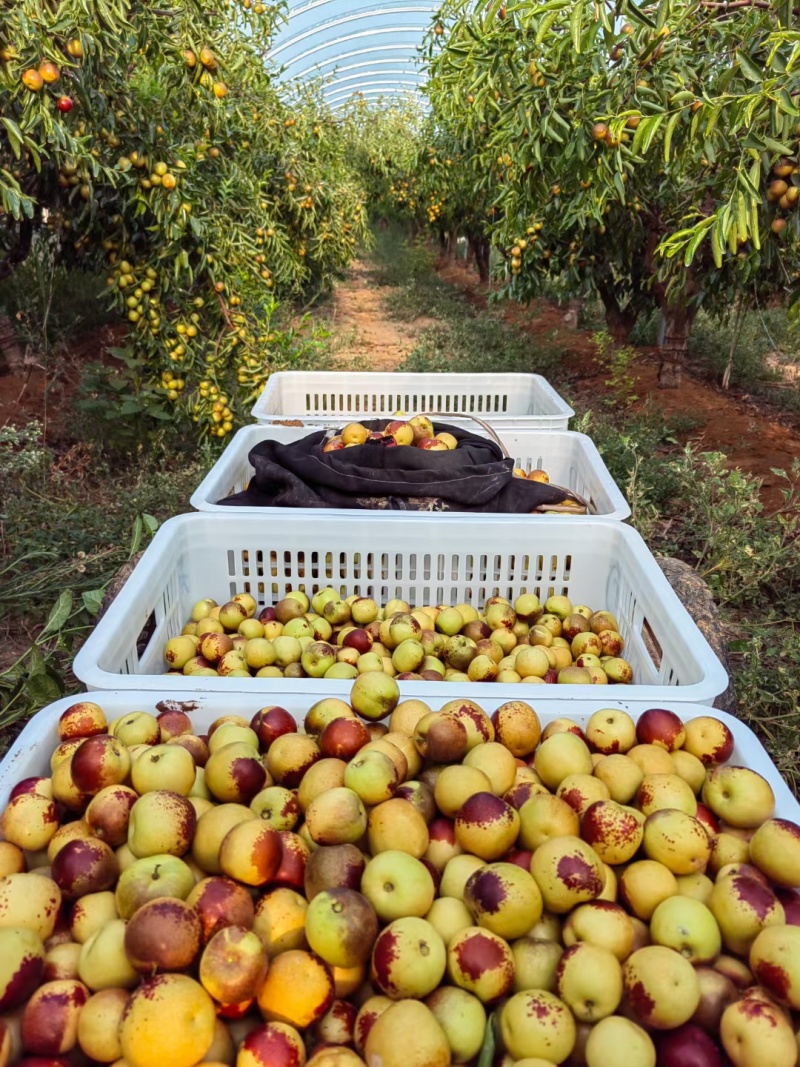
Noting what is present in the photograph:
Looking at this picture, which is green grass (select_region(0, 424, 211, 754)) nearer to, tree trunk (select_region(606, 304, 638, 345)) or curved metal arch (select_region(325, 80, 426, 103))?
tree trunk (select_region(606, 304, 638, 345))

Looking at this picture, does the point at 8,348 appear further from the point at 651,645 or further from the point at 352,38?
the point at 352,38

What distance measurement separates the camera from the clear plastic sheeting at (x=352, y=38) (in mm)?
19531

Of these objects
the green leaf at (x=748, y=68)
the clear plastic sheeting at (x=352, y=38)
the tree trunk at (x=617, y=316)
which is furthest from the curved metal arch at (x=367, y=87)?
the green leaf at (x=748, y=68)

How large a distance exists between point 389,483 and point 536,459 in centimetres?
114

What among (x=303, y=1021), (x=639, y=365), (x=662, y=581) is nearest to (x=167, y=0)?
(x=662, y=581)

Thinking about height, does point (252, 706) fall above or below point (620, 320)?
above

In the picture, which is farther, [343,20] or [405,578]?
[343,20]

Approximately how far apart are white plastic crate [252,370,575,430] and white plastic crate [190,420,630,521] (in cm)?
84

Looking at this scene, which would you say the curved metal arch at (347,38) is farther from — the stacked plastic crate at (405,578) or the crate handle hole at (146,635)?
the crate handle hole at (146,635)

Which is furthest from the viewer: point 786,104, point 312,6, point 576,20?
point 312,6

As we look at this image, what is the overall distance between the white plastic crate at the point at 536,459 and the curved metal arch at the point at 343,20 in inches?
780

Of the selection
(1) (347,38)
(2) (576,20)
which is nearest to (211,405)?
(2) (576,20)

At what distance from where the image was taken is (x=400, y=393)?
5.04 meters

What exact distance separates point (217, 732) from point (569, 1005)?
0.88 m
